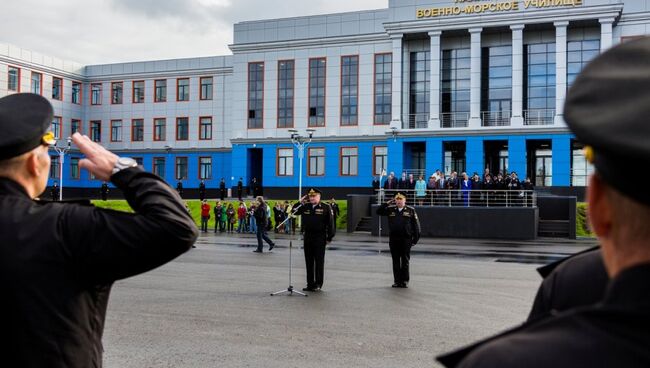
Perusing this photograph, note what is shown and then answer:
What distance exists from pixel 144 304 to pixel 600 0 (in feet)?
142

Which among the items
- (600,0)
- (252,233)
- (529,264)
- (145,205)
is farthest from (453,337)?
(600,0)

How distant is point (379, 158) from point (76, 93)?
1316 inches

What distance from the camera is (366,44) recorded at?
172 ft

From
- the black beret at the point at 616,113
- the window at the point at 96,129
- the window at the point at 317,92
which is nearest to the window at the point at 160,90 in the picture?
the window at the point at 96,129

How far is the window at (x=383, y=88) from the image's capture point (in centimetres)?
5162

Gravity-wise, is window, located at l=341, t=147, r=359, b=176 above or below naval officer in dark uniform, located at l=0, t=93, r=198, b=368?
above

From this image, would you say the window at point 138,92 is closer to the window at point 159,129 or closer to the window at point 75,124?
the window at point 159,129

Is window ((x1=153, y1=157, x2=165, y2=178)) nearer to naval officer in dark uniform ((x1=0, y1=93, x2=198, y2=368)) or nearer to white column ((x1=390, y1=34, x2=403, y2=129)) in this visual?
white column ((x1=390, y1=34, x2=403, y2=129))

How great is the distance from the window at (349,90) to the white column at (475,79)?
9.65m

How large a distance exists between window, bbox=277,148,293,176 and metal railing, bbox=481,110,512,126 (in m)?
16.1

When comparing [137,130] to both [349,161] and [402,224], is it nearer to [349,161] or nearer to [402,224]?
[349,161]

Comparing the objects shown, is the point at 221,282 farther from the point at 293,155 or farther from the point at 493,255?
the point at 293,155

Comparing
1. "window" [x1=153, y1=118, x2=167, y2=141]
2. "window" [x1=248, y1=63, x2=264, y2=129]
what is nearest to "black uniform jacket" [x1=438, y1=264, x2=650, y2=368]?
"window" [x1=248, y1=63, x2=264, y2=129]

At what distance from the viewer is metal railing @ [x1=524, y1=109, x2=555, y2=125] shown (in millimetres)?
46875
